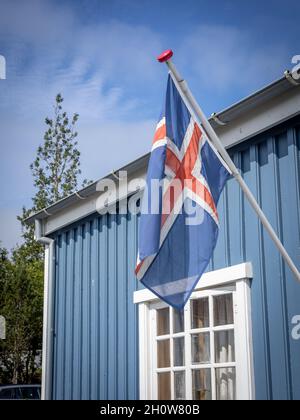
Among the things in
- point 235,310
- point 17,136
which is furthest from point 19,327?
point 235,310

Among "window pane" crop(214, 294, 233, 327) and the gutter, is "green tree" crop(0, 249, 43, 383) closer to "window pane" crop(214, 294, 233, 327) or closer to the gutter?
the gutter

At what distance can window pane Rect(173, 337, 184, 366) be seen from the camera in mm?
4777

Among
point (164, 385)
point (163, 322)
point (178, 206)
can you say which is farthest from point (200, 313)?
point (178, 206)

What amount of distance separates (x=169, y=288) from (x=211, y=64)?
898 centimetres

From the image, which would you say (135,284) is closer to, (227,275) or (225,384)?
(227,275)

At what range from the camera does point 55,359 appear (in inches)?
251

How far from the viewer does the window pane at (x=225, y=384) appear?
429cm

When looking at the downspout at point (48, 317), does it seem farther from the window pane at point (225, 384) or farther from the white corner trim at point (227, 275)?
the window pane at point (225, 384)

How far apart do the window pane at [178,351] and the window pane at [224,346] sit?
404mm

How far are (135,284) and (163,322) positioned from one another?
1.60 ft

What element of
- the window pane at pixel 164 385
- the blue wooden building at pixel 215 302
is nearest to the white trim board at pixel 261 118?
the blue wooden building at pixel 215 302

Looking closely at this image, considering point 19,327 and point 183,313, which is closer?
point 183,313
